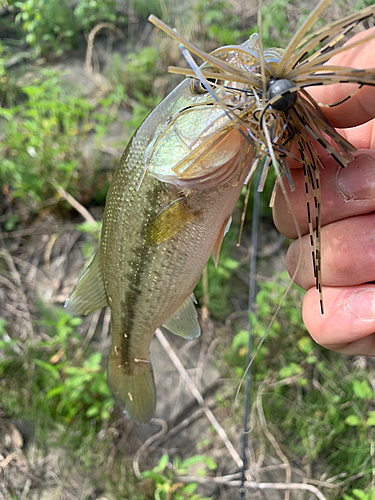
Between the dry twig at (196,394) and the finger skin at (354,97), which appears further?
the dry twig at (196,394)

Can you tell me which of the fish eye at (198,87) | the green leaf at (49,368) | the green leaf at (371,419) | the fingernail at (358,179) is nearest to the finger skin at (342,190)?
the fingernail at (358,179)

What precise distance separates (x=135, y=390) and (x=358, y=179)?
1122mm

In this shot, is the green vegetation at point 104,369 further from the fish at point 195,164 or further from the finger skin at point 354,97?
the finger skin at point 354,97

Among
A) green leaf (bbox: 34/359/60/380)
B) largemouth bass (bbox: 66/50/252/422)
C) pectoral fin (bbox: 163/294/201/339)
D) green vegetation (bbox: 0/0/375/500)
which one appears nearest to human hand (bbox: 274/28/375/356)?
largemouth bass (bbox: 66/50/252/422)

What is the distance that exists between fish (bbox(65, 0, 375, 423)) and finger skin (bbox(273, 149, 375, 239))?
0.28 ft

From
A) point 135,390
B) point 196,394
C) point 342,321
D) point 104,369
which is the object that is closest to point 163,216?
point 342,321

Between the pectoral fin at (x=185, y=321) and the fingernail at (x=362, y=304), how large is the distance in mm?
537

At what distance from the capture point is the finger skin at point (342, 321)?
111cm

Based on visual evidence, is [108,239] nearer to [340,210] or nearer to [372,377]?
[340,210]

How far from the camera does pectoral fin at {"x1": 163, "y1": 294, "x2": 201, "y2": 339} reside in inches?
52.6

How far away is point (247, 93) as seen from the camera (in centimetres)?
71

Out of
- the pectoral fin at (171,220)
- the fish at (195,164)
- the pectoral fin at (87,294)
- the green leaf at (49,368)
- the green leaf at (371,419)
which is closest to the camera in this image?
the fish at (195,164)

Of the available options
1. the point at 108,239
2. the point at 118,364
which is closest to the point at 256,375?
the point at 118,364

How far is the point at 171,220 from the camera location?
0.96 metres
